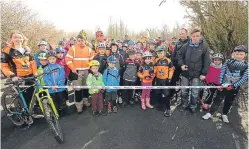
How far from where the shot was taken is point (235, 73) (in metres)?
4.88

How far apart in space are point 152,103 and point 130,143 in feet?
7.42

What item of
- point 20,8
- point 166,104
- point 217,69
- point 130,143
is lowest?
point 130,143

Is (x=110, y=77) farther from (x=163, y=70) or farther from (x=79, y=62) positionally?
(x=163, y=70)

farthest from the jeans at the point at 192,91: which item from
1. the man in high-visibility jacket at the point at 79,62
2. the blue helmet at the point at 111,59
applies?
the man in high-visibility jacket at the point at 79,62

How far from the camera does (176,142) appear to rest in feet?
14.0

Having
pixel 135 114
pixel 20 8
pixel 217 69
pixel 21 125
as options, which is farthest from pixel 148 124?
pixel 20 8

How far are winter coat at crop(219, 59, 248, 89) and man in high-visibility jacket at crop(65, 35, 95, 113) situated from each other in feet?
11.0

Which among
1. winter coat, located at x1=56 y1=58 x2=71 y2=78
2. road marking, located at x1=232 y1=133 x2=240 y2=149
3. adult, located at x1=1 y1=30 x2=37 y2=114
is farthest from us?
winter coat, located at x1=56 y1=58 x2=71 y2=78

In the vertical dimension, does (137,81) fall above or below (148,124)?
A: above

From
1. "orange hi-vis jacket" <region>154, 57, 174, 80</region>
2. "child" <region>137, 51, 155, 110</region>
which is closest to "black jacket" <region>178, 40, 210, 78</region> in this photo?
"orange hi-vis jacket" <region>154, 57, 174, 80</region>

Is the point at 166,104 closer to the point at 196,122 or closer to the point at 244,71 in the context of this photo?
the point at 196,122

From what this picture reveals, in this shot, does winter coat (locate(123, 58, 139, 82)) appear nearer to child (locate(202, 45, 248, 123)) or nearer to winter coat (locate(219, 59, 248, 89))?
child (locate(202, 45, 248, 123))

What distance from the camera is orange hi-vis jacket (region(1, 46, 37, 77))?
15.6 feet

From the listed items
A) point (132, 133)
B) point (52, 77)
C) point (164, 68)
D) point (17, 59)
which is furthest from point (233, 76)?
point (17, 59)
